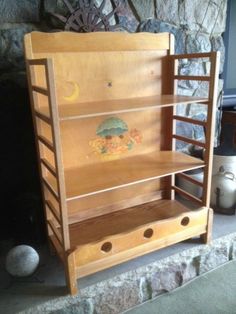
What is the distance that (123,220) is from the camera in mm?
1539

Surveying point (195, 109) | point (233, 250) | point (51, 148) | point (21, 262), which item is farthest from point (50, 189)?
point (195, 109)

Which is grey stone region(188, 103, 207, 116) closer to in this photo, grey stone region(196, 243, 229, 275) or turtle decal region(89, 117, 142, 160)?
turtle decal region(89, 117, 142, 160)

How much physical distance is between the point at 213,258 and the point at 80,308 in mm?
724

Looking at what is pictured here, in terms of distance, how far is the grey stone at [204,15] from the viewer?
5.66 ft

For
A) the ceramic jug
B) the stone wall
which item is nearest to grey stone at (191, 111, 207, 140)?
the stone wall

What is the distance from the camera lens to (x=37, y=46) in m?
1.18

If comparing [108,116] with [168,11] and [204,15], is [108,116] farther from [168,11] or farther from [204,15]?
[204,15]

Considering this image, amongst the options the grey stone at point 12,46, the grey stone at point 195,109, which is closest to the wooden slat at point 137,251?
the grey stone at point 195,109

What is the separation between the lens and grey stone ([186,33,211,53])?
5.85 feet

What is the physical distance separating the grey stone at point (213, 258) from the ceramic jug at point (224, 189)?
0.88ft

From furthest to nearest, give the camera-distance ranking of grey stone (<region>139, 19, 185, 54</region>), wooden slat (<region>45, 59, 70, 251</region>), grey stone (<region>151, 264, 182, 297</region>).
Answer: grey stone (<region>139, 19, 185, 54</region>)
grey stone (<region>151, 264, 182, 297</region>)
wooden slat (<region>45, 59, 70, 251</region>)

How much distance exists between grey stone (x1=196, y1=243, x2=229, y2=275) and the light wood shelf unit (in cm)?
9

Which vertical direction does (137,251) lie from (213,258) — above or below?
above

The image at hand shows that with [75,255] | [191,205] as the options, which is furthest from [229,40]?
[75,255]
